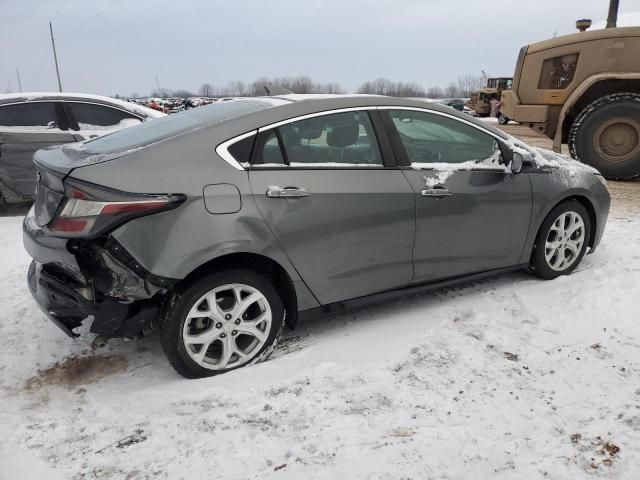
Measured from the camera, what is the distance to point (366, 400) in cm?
261

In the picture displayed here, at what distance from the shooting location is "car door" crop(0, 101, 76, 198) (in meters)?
6.16

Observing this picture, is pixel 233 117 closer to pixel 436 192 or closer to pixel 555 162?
pixel 436 192

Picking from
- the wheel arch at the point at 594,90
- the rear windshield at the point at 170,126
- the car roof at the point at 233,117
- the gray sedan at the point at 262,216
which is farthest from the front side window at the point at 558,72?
the rear windshield at the point at 170,126

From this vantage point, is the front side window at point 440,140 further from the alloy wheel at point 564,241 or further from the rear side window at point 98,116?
the rear side window at point 98,116

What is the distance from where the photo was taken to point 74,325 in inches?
109

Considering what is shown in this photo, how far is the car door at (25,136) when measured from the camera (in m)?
6.16

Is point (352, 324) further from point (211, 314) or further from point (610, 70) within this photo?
point (610, 70)

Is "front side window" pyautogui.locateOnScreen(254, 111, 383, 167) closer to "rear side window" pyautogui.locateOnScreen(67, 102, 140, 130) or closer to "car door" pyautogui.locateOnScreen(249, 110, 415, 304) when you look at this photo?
"car door" pyautogui.locateOnScreen(249, 110, 415, 304)

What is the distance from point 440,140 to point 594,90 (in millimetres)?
5841

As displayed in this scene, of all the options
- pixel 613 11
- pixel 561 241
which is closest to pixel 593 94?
pixel 613 11

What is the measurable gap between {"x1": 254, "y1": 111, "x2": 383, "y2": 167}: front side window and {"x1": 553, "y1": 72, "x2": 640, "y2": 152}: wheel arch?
19.4 ft

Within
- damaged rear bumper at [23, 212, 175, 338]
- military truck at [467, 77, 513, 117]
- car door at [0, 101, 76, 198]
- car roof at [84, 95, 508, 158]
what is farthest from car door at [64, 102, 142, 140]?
military truck at [467, 77, 513, 117]

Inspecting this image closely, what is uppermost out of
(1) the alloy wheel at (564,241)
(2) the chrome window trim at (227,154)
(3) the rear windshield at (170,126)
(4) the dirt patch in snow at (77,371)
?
(3) the rear windshield at (170,126)

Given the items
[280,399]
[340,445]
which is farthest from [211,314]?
[340,445]
